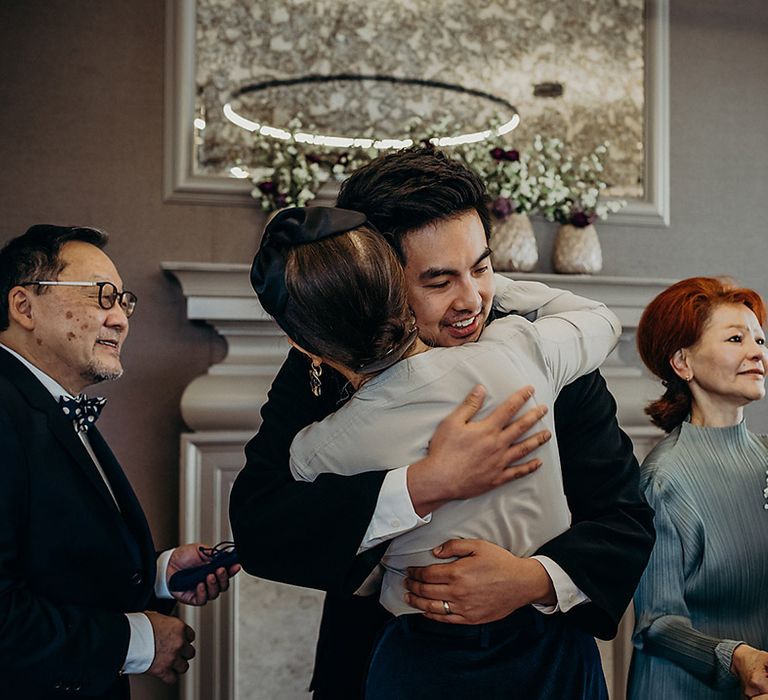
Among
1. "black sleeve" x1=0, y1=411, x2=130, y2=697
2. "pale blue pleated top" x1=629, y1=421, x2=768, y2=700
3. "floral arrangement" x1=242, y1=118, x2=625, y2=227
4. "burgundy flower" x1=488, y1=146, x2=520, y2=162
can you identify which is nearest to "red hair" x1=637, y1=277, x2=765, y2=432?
"pale blue pleated top" x1=629, y1=421, x2=768, y2=700

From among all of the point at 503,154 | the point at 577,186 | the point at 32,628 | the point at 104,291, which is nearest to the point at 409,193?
the point at 104,291

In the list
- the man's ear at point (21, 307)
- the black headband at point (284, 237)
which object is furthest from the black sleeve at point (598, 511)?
the man's ear at point (21, 307)

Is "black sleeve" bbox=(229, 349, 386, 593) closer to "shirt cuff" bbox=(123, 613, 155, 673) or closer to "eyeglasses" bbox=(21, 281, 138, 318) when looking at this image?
"shirt cuff" bbox=(123, 613, 155, 673)

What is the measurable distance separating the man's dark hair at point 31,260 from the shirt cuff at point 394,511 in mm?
1012

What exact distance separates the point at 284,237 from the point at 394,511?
1.43 feet

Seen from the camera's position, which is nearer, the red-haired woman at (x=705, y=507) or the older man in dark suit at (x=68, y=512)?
the older man in dark suit at (x=68, y=512)

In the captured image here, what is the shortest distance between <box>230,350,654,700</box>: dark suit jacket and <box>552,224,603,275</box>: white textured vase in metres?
1.53

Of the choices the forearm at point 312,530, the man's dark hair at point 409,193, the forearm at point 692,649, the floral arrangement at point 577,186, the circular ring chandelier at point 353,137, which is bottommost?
the forearm at point 692,649

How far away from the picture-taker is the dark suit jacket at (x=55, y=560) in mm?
1515

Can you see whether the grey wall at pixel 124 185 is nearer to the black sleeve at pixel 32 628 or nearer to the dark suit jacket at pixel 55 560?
the dark suit jacket at pixel 55 560

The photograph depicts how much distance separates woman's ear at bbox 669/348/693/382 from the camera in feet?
6.67

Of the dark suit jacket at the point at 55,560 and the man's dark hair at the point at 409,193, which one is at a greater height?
the man's dark hair at the point at 409,193

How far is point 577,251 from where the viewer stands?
2.90 metres

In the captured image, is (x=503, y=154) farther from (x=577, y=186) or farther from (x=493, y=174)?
(x=577, y=186)
